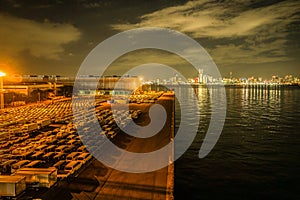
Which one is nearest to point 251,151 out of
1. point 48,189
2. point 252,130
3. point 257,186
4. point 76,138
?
point 257,186

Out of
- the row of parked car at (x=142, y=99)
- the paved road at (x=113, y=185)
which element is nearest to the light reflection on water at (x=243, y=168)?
the paved road at (x=113, y=185)

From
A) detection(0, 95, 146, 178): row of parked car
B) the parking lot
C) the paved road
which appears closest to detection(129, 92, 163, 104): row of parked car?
the parking lot

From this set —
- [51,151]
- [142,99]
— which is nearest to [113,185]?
[51,151]

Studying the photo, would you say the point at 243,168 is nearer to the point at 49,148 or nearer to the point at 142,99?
the point at 49,148

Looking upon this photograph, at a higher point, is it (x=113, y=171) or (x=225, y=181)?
(x=113, y=171)

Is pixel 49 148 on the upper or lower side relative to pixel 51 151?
upper

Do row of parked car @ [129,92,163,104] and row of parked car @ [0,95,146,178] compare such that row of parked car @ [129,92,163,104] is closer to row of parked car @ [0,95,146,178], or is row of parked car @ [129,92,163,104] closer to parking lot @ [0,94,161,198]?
parking lot @ [0,94,161,198]

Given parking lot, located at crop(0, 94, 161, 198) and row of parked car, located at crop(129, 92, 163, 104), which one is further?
row of parked car, located at crop(129, 92, 163, 104)

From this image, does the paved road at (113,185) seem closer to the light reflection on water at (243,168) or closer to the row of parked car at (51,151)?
the row of parked car at (51,151)

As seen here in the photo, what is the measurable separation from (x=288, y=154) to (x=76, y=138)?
52.5 ft

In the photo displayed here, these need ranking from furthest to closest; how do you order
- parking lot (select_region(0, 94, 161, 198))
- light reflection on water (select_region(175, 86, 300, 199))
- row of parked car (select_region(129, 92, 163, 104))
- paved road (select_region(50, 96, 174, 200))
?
1. row of parked car (select_region(129, 92, 163, 104))
2. light reflection on water (select_region(175, 86, 300, 199))
3. parking lot (select_region(0, 94, 161, 198))
4. paved road (select_region(50, 96, 174, 200))

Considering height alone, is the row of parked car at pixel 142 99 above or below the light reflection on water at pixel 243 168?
above

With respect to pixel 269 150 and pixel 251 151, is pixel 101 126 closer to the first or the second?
pixel 251 151

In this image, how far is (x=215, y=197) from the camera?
12.3 m
